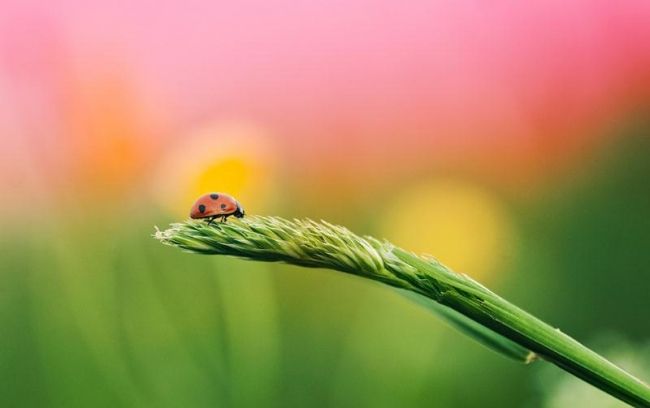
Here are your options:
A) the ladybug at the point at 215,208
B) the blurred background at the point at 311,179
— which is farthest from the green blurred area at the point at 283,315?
the ladybug at the point at 215,208

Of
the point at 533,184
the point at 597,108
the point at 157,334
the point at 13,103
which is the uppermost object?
the point at 597,108

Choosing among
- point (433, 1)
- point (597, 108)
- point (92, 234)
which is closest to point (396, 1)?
point (433, 1)

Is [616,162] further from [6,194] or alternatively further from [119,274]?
[6,194]

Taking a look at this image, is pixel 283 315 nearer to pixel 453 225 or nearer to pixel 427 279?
pixel 453 225

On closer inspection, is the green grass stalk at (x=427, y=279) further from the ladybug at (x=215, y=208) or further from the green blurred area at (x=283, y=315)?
the green blurred area at (x=283, y=315)

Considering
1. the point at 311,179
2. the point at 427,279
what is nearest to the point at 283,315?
the point at 311,179

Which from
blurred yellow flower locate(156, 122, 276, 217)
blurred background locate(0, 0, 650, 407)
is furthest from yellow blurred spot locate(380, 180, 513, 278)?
blurred yellow flower locate(156, 122, 276, 217)
